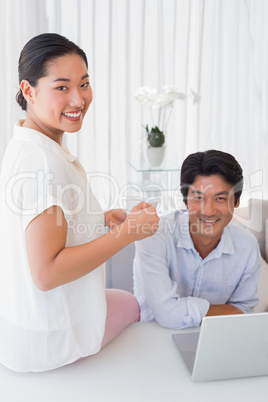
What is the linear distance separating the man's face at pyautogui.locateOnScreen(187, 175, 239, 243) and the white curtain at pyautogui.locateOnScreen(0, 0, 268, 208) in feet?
6.31

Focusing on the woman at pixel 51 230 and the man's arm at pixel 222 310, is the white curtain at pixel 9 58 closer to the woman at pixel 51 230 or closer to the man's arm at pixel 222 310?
the woman at pixel 51 230

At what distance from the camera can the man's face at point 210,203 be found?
1490 mm

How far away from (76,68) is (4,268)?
1.69ft

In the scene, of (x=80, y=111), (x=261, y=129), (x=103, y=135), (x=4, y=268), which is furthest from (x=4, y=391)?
(x=261, y=129)

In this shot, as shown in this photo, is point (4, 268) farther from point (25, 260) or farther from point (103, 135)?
point (103, 135)

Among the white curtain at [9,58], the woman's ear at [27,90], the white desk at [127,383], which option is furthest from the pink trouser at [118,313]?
the white curtain at [9,58]

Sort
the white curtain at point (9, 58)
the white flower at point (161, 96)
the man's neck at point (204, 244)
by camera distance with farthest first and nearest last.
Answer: the white flower at point (161, 96)
the white curtain at point (9, 58)
the man's neck at point (204, 244)

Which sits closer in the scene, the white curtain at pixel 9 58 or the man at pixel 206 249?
the man at pixel 206 249

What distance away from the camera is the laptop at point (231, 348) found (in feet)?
3.06

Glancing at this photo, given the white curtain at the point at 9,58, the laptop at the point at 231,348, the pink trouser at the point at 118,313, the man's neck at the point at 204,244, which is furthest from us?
the white curtain at the point at 9,58

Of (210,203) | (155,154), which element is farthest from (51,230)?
(155,154)

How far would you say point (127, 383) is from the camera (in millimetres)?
997

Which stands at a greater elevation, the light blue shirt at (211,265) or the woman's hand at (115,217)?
the woman's hand at (115,217)

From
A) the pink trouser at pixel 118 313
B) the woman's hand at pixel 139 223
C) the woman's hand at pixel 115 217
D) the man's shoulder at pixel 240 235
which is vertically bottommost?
the pink trouser at pixel 118 313
